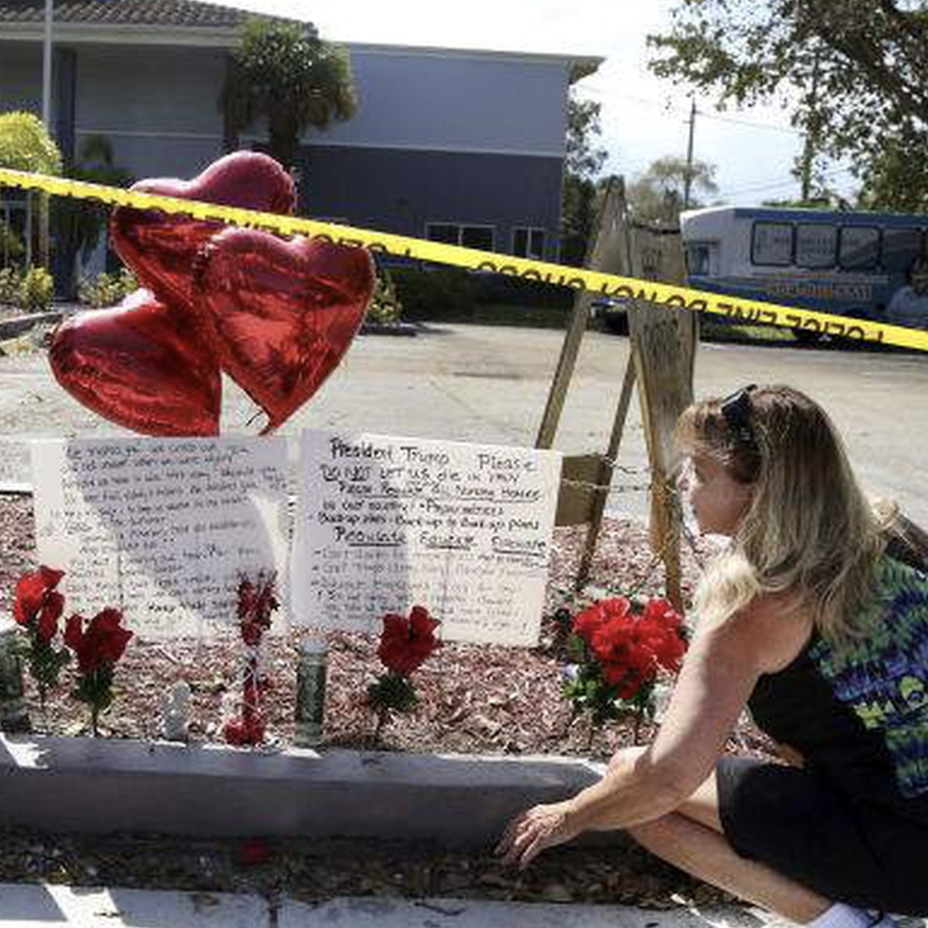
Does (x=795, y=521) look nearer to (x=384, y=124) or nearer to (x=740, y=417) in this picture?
(x=740, y=417)

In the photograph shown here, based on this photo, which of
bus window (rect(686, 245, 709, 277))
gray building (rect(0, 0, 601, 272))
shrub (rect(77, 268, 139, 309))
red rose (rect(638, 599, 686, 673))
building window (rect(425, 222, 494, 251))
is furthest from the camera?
building window (rect(425, 222, 494, 251))

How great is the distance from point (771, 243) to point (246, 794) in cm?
3002

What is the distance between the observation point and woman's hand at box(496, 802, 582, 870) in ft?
9.21

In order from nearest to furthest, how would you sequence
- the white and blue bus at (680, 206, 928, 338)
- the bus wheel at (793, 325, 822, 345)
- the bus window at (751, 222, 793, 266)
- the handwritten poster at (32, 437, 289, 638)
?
1. the handwritten poster at (32, 437, 289, 638)
2. the bus wheel at (793, 325, 822, 345)
3. the white and blue bus at (680, 206, 928, 338)
4. the bus window at (751, 222, 793, 266)

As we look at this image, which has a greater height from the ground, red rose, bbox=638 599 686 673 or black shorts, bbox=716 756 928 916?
red rose, bbox=638 599 686 673

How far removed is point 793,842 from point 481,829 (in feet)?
3.16

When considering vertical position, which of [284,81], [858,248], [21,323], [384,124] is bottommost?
[21,323]

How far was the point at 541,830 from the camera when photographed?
112 inches

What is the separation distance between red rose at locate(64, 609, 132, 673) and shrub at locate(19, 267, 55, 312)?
18.6 metres

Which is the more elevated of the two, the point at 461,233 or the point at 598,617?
the point at 461,233

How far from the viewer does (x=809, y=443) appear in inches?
102

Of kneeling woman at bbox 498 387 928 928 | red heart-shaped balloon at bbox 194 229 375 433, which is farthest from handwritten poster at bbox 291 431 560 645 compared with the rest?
kneeling woman at bbox 498 387 928 928

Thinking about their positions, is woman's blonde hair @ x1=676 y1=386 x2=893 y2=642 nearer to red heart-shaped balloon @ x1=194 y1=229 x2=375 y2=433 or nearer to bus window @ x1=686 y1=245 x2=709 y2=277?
red heart-shaped balloon @ x1=194 y1=229 x2=375 y2=433

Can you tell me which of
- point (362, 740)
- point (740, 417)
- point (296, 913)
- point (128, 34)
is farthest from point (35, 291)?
point (740, 417)
